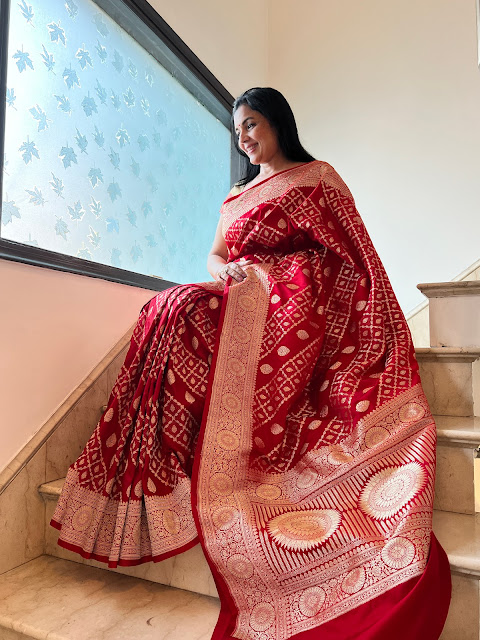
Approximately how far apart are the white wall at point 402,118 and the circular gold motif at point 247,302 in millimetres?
1892

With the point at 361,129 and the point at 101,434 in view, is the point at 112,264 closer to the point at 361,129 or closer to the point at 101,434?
the point at 101,434

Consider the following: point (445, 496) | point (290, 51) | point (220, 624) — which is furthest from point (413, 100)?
point (220, 624)

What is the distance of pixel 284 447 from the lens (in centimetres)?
120

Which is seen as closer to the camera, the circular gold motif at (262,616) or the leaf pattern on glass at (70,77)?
the circular gold motif at (262,616)

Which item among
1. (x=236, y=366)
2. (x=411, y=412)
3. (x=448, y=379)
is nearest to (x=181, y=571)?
(x=236, y=366)

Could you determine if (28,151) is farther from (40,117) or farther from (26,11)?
(26,11)

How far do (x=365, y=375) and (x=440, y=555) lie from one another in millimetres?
469

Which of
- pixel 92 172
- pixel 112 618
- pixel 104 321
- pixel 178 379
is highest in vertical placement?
pixel 92 172

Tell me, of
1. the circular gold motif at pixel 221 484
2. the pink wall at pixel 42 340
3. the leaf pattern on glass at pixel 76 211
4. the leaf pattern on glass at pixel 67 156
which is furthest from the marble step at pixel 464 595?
the leaf pattern on glass at pixel 67 156

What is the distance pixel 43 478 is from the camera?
1390 mm

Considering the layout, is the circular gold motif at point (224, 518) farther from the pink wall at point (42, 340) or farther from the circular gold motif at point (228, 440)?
the pink wall at point (42, 340)

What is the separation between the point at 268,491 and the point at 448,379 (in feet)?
2.12

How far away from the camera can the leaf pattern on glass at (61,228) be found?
164 cm

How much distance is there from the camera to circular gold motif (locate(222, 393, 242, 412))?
121 cm
